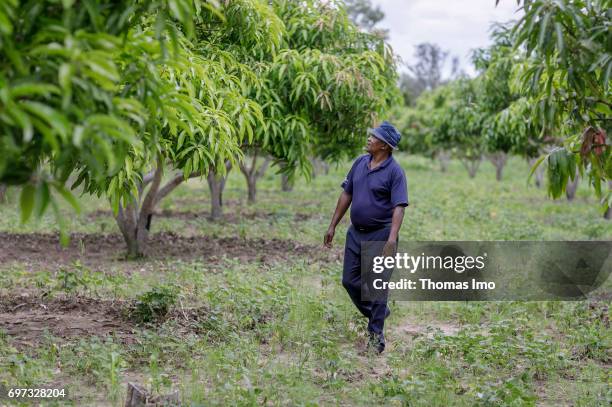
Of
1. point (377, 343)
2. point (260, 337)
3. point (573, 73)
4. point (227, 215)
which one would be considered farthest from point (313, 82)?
point (227, 215)

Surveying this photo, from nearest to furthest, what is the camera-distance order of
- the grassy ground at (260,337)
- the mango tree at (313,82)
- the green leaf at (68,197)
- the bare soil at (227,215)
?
1. the green leaf at (68,197)
2. the grassy ground at (260,337)
3. the mango tree at (313,82)
4. the bare soil at (227,215)

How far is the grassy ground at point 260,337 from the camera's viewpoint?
482 cm

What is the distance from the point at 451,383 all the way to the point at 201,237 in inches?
294

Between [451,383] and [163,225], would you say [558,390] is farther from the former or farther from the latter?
[163,225]

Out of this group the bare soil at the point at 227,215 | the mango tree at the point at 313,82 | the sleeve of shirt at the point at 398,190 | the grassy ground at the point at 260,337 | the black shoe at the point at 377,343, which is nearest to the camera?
the grassy ground at the point at 260,337

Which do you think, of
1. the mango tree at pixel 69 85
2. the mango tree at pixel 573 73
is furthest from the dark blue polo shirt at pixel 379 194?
the mango tree at pixel 69 85

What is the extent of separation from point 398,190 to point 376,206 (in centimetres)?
22

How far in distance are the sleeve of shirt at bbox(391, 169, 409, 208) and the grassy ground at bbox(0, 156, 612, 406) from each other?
121cm

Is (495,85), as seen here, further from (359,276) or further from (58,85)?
(58,85)

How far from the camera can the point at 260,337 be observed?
20.0 feet

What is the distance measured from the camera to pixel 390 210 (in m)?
5.96

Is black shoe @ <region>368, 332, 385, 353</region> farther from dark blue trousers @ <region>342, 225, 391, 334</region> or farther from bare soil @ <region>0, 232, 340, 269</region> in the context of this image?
bare soil @ <region>0, 232, 340, 269</region>

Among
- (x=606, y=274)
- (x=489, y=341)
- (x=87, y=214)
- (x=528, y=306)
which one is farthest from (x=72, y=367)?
(x=87, y=214)

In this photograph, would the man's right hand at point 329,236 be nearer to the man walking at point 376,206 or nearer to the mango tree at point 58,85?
the man walking at point 376,206
